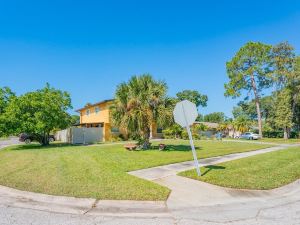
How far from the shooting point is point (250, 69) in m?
39.6

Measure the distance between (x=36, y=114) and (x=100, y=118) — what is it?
11998 mm

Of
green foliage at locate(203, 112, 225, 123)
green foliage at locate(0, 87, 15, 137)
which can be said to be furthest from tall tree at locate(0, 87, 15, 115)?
green foliage at locate(203, 112, 225, 123)

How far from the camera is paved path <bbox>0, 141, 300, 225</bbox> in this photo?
14.4 ft

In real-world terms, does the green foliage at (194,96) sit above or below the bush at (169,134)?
above

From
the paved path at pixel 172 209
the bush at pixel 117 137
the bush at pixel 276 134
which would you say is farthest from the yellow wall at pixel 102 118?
the bush at pixel 276 134

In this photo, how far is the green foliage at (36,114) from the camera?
20506mm

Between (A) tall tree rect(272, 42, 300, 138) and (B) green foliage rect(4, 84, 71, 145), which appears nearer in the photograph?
(B) green foliage rect(4, 84, 71, 145)

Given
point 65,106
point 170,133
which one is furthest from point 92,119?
point 170,133

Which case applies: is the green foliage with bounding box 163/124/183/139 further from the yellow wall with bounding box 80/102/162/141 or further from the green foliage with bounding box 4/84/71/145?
the green foliage with bounding box 4/84/71/145

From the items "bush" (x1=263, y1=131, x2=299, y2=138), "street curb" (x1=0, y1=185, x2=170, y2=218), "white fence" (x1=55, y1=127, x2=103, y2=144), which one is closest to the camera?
"street curb" (x1=0, y1=185, x2=170, y2=218)

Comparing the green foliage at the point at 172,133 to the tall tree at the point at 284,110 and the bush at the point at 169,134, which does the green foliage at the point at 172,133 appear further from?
the tall tree at the point at 284,110

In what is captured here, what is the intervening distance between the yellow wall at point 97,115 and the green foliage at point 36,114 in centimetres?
770

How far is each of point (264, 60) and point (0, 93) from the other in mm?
39497

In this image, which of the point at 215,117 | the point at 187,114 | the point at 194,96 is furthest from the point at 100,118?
the point at 215,117
